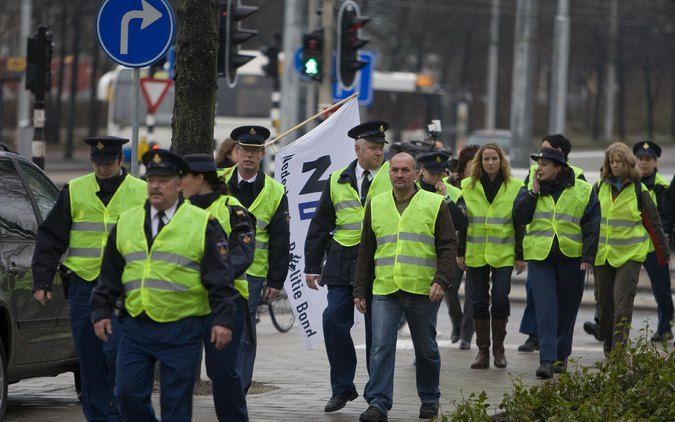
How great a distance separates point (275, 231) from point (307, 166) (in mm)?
1813

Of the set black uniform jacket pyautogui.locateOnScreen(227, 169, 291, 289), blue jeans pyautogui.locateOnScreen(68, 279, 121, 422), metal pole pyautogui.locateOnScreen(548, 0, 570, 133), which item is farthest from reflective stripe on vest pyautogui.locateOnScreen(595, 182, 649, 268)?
metal pole pyautogui.locateOnScreen(548, 0, 570, 133)

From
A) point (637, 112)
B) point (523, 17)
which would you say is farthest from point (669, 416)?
point (637, 112)

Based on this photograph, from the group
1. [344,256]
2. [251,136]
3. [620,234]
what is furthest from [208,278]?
[620,234]

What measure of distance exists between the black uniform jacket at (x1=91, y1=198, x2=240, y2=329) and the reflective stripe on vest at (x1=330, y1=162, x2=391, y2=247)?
2.86 metres

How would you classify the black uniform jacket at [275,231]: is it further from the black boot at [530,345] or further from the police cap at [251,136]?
the black boot at [530,345]

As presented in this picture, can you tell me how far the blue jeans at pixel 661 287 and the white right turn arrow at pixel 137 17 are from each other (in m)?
5.87

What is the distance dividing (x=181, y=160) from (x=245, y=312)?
4.86 ft

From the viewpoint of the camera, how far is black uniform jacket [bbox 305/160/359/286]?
9.86 meters

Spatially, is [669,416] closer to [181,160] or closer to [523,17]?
[181,160]

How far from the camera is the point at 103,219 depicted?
836 centimetres

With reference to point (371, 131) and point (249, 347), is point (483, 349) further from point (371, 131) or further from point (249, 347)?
point (249, 347)

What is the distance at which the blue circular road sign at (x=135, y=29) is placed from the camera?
34.3 ft

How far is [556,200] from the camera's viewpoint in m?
11.6

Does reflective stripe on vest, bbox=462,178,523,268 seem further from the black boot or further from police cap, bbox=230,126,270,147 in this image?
police cap, bbox=230,126,270,147
